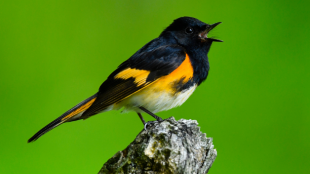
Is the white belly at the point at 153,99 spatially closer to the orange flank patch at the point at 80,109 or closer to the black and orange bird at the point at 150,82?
the black and orange bird at the point at 150,82

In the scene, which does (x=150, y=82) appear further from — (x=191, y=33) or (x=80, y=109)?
(x=191, y=33)

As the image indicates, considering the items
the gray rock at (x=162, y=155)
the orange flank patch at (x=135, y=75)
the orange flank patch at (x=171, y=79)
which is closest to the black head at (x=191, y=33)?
the orange flank patch at (x=171, y=79)

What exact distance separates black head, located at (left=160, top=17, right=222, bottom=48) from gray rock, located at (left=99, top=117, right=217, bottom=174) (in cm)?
151

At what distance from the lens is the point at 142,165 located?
5.85 feet

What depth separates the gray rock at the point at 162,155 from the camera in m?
1.75

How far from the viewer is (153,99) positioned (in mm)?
2924

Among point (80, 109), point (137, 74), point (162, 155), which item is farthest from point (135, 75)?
point (162, 155)

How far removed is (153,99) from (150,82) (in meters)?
0.17

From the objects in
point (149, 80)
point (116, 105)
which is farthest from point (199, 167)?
point (116, 105)

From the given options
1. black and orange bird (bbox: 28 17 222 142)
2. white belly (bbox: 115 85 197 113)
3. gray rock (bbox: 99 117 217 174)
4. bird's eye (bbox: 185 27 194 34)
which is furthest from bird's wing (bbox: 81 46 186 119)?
gray rock (bbox: 99 117 217 174)

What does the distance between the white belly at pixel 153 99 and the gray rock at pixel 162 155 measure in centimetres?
93

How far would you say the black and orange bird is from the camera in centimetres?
281

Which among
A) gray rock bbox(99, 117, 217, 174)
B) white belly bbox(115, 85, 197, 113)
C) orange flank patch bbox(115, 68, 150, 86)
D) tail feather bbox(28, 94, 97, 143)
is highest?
orange flank patch bbox(115, 68, 150, 86)

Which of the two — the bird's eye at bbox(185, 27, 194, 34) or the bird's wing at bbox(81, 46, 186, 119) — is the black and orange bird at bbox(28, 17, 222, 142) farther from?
the bird's eye at bbox(185, 27, 194, 34)
